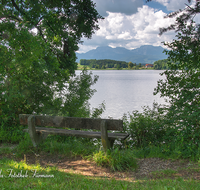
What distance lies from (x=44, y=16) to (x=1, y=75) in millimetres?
3078

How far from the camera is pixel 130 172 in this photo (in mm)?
3604

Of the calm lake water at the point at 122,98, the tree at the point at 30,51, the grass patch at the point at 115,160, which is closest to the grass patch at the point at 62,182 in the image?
the grass patch at the point at 115,160

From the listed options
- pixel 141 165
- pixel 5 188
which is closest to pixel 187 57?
pixel 141 165

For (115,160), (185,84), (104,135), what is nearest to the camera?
(115,160)

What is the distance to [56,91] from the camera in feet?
26.9

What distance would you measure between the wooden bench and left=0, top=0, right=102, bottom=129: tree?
1.83 m

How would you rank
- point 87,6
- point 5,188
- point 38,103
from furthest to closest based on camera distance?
1. point 38,103
2. point 87,6
3. point 5,188

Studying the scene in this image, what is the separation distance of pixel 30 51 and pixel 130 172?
4.57 metres

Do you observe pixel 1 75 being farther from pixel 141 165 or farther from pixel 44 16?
pixel 141 165

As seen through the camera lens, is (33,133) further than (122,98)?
No

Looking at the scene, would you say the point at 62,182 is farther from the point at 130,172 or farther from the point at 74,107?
the point at 74,107

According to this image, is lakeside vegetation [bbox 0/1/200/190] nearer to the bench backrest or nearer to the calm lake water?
the bench backrest

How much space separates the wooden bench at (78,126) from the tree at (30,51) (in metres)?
1.83

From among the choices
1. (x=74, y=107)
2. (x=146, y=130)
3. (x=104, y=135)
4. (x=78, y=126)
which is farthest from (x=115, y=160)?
(x=74, y=107)
